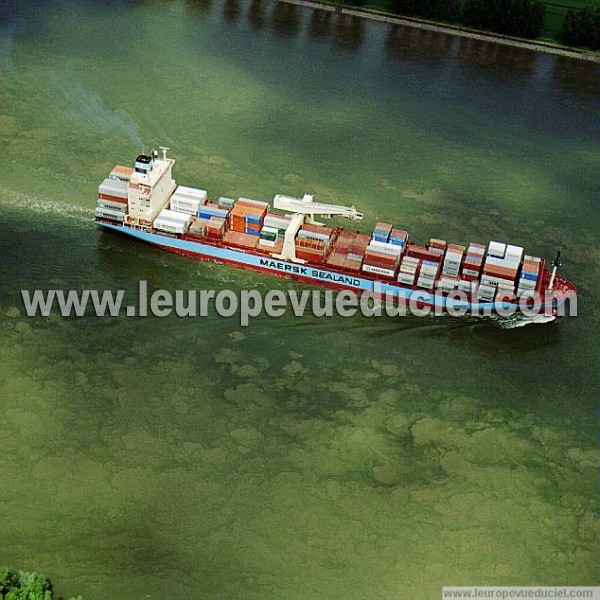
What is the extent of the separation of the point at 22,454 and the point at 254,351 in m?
10.9

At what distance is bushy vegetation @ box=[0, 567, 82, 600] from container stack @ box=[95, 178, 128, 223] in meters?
21.6

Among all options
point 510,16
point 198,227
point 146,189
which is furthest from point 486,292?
point 510,16

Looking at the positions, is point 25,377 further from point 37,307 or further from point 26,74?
point 26,74

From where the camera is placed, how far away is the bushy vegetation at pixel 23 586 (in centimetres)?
2600

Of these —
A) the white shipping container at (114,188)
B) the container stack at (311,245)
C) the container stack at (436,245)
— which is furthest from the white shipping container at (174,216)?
the container stack at (436,245)

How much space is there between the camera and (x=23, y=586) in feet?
86.8

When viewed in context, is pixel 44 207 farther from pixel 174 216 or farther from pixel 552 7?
pixel 552 7

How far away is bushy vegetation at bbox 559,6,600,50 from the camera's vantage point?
70625 millimetres

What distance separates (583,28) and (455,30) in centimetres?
1025

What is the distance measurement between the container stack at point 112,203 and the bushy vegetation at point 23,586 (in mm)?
21614

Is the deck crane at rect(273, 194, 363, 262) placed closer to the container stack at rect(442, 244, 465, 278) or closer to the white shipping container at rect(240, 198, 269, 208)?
the white shipping container at rect(240, 198, 269, 208)

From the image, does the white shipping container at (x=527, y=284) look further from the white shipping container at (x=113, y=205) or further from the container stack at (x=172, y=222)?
the white shipping container at (x=113, y=205)

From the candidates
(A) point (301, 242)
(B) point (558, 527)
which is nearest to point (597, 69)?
(A) point (301, 242)

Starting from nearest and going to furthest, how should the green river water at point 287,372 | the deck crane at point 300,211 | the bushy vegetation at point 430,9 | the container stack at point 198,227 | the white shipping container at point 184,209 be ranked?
the green river water at point 287,372 < the deck crane at point 300,211 < the container stack at point 198,227 < the white shipping container at point 184,209 < the bushy vegetation at point 430,9
